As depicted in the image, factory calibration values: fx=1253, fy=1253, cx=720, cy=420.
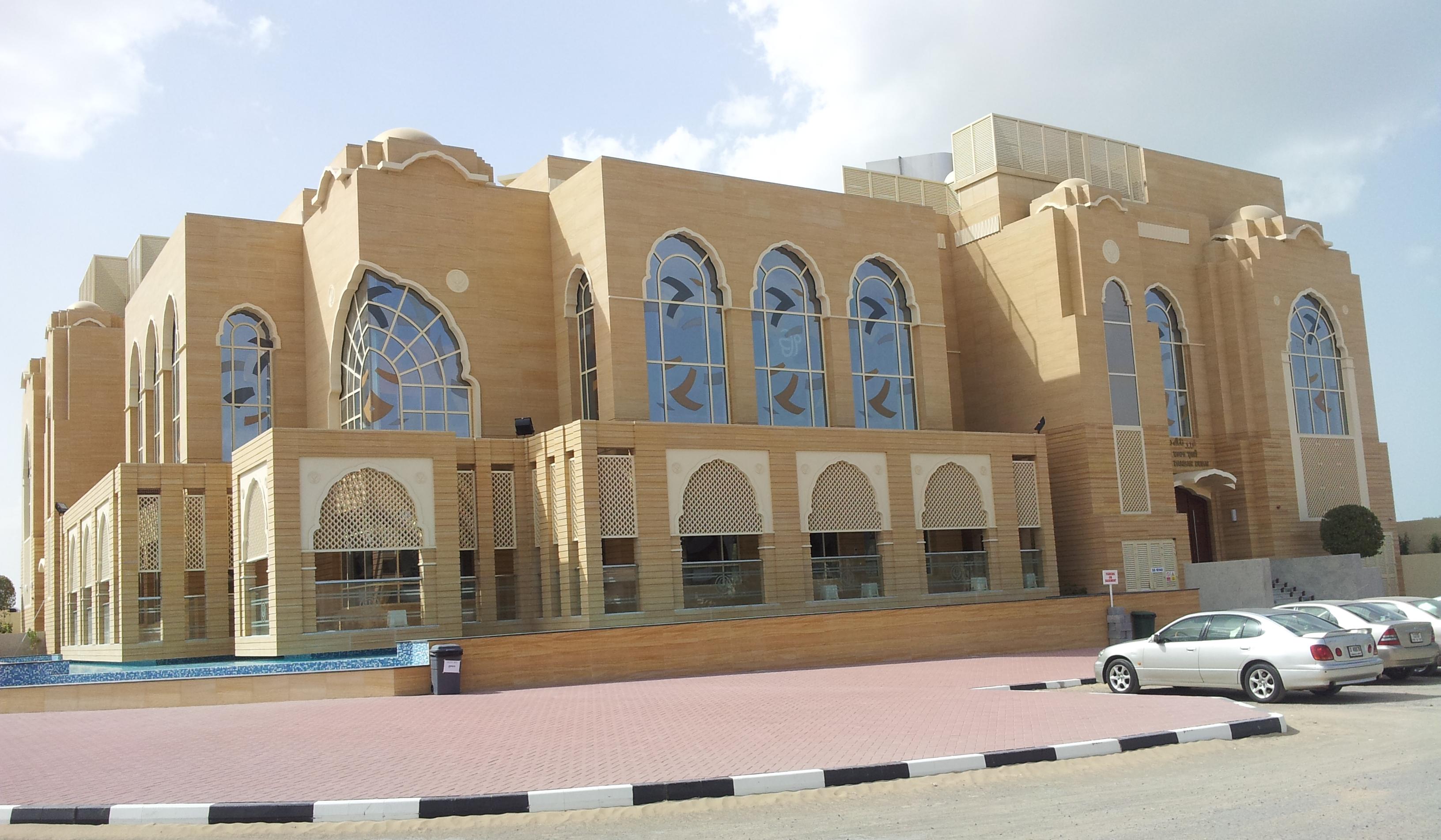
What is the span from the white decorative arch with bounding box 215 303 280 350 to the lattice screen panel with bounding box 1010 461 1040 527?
1967 centimetres

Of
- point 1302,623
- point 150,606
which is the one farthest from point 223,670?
point 1302,623

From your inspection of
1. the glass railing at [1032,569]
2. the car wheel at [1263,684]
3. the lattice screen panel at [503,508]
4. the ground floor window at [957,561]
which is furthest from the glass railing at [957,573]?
the car wheel at [1263,684]

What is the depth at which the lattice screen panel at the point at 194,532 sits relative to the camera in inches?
1102

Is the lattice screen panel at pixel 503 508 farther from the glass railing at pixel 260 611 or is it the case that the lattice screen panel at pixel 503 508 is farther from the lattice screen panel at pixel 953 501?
the lattice screen panel at pixel 953 501

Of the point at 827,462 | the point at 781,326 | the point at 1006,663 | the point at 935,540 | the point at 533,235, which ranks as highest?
the point at 533,235

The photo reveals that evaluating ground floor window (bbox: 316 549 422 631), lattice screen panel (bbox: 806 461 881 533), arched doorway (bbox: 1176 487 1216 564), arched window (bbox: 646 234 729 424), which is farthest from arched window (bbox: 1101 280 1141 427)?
ground floor window (bbox: 316 549 422 631)

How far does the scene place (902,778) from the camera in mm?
10438

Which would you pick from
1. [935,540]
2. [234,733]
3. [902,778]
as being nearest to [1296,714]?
[902,778]

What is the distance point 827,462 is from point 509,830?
2152 centimetres

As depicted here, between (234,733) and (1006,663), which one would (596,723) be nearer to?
(234,733)

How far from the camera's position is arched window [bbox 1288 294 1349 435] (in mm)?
39656

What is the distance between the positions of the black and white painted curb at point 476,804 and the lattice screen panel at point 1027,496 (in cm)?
2272

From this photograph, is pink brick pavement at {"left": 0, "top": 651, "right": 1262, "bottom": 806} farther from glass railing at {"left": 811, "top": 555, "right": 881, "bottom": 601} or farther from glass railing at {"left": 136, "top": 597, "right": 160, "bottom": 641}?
glass railing at {"left": 811, "top": 555, "right": 881, "bottom": 601}

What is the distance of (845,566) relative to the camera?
29703 mm
